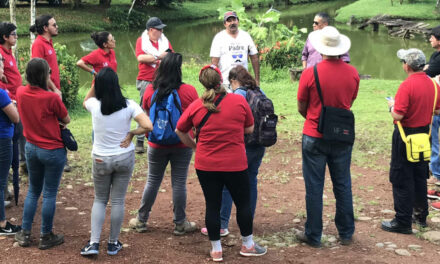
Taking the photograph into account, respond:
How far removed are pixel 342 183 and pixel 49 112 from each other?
8.93ft

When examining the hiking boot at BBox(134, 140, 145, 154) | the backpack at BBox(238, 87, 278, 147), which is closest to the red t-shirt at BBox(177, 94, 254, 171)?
the backpack at BBox(238, 87, 278, 147)

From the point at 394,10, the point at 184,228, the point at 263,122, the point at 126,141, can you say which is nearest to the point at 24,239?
the point at 126,141

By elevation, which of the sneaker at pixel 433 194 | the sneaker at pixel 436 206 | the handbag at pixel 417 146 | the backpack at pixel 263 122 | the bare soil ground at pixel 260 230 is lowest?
the bare soil ground at pixel 260 230

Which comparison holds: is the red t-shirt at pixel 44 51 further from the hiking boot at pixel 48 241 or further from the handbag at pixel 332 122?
the handbag at pixel 332 122

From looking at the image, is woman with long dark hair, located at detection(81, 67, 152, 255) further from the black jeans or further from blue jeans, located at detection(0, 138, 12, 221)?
the black jeans

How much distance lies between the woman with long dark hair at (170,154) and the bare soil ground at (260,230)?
16 cm

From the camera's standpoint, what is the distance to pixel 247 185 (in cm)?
434

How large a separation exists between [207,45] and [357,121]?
18.3 metres

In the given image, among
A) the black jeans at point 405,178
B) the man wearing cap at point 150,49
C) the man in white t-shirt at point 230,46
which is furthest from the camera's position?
the man wearing cap at point 150,49

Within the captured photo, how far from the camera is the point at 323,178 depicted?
188 inches

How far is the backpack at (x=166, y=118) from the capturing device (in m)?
4.67

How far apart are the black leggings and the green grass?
36.8 m

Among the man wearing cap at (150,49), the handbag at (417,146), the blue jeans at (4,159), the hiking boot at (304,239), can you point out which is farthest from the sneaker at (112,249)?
the man wearing cap at (150,49)

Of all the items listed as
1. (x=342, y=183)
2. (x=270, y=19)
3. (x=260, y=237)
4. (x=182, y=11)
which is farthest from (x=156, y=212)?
(x=182, y=11)
